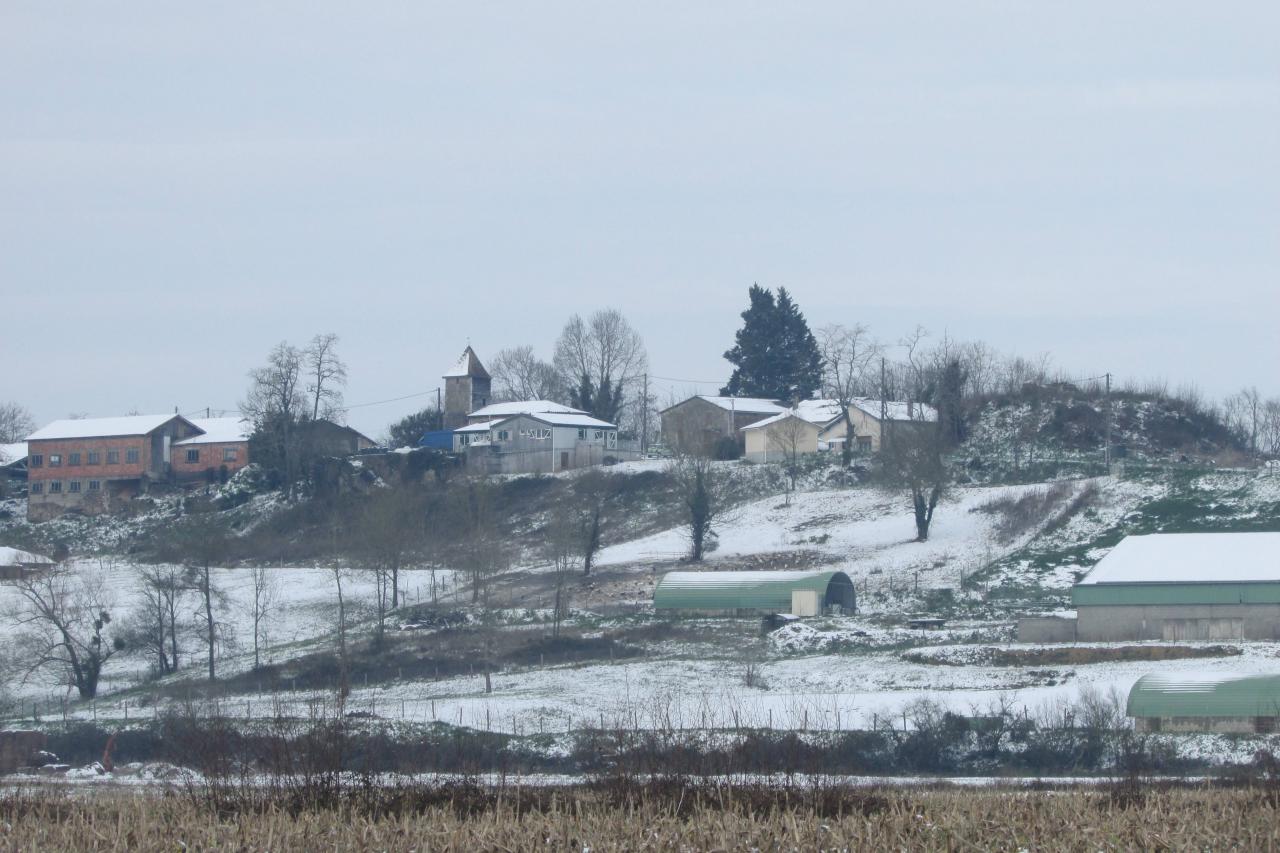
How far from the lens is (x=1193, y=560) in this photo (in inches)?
1986

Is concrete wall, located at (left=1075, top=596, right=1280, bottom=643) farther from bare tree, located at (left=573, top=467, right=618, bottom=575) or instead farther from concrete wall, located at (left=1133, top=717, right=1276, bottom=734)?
bare tree, located at (left=573, top=467, right=618, bottom=575)

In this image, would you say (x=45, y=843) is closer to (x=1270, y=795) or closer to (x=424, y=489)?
(x=1270, y=795)

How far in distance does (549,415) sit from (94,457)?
2858 cm

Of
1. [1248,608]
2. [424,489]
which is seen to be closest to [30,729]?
[1248,608]

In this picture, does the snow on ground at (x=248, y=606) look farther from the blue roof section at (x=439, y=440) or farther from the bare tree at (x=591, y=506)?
the blue roof section at (x=439, y=440)

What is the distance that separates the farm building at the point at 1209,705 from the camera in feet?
113

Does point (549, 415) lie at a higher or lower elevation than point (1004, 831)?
higher

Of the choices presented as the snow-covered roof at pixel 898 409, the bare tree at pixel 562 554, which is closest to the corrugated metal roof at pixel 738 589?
the bare tree at pixel 562 554

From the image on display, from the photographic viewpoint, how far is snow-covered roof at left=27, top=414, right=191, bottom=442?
93637 millimetres

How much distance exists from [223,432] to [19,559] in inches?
1157

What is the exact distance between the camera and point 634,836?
56.4 ft

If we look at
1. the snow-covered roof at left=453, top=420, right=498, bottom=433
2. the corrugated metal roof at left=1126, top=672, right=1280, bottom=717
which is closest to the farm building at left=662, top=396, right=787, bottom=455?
the snow-covered roof at left=453, top=420, right=498, bottom=433

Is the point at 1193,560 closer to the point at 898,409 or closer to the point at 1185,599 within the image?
the point at 1185,599

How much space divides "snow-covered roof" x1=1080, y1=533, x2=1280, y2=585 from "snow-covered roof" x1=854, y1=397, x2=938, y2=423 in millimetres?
32091
